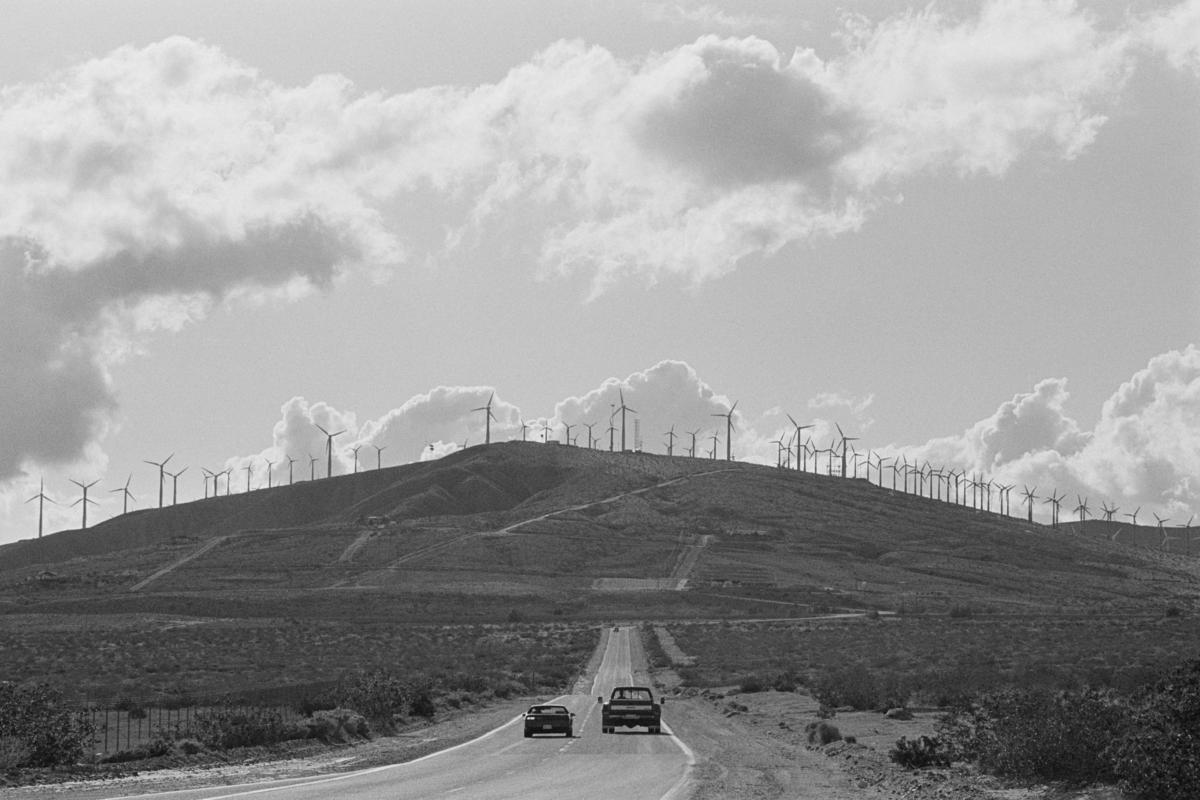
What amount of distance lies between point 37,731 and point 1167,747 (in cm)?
2849

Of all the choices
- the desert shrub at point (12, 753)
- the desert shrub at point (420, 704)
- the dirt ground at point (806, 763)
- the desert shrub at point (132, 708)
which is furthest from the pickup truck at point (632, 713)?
the desert shrub at point (12, 753)

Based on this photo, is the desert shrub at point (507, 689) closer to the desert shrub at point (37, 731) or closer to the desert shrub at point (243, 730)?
the desert shrub at point (243, 730)

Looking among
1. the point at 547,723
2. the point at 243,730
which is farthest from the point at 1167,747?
the point at 547,723

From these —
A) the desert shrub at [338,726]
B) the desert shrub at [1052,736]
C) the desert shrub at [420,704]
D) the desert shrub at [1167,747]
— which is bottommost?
the desert shrub at [420,704]

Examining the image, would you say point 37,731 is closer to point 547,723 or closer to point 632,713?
point 547,723

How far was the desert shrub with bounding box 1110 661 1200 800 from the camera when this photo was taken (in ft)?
78.2

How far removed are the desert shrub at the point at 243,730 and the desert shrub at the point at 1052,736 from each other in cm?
2204

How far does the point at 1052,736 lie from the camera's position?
3128cm

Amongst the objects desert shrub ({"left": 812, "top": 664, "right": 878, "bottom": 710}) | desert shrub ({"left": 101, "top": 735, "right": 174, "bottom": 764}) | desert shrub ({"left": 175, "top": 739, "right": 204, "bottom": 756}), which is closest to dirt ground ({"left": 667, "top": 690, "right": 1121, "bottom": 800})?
desert shrub ({"left": 812, "top": 664, "right": 878, "bottom": 710})

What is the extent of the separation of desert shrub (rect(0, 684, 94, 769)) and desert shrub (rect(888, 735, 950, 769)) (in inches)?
877

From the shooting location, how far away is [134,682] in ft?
247

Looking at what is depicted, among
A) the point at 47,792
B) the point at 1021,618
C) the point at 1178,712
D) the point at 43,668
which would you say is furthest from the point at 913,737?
the point at 1021,618

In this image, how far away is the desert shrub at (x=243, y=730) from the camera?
4281 centimetres

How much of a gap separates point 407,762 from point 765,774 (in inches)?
425
